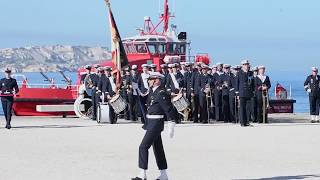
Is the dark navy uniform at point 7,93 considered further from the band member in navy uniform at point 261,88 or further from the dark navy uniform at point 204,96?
the band member in navy uniform at point 261,88

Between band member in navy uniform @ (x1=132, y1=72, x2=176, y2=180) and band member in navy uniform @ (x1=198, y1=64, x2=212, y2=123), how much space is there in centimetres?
1323

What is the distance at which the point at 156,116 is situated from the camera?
464 inches

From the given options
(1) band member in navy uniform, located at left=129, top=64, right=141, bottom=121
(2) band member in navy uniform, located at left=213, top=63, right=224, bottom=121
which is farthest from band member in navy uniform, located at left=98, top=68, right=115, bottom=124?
(2) band member in navy uniform, located at left=213, top=63, right=224, bottom=121

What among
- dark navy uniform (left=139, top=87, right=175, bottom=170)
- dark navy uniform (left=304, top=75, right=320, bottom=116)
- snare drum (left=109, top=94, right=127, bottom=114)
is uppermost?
dark navy uniform (left=304, top=75, right=320, bottom=116)

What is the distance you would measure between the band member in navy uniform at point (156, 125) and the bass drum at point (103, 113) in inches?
492

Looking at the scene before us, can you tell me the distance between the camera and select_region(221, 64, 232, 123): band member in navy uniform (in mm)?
25516

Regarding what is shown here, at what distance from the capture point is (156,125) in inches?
460

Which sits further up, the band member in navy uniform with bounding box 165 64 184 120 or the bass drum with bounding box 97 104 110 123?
the band member in navy uniform with bounding box 165 64 184 120

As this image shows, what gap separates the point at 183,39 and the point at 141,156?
2064 cm

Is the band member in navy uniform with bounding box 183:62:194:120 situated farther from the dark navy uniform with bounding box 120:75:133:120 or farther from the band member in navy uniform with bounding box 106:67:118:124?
the band member in navy uniform with bounding box 106:67:118:124

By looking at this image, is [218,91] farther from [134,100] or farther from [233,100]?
[134,100]

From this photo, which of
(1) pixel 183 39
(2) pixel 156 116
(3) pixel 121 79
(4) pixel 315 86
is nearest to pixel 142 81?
(3) pixel 121 79

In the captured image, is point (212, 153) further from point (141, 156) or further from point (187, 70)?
point (187, 70)

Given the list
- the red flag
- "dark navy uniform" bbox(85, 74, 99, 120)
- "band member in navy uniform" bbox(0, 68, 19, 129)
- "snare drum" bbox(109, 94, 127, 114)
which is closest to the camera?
"band member in navy uniform" bbox(0, 68, 19, 129)
